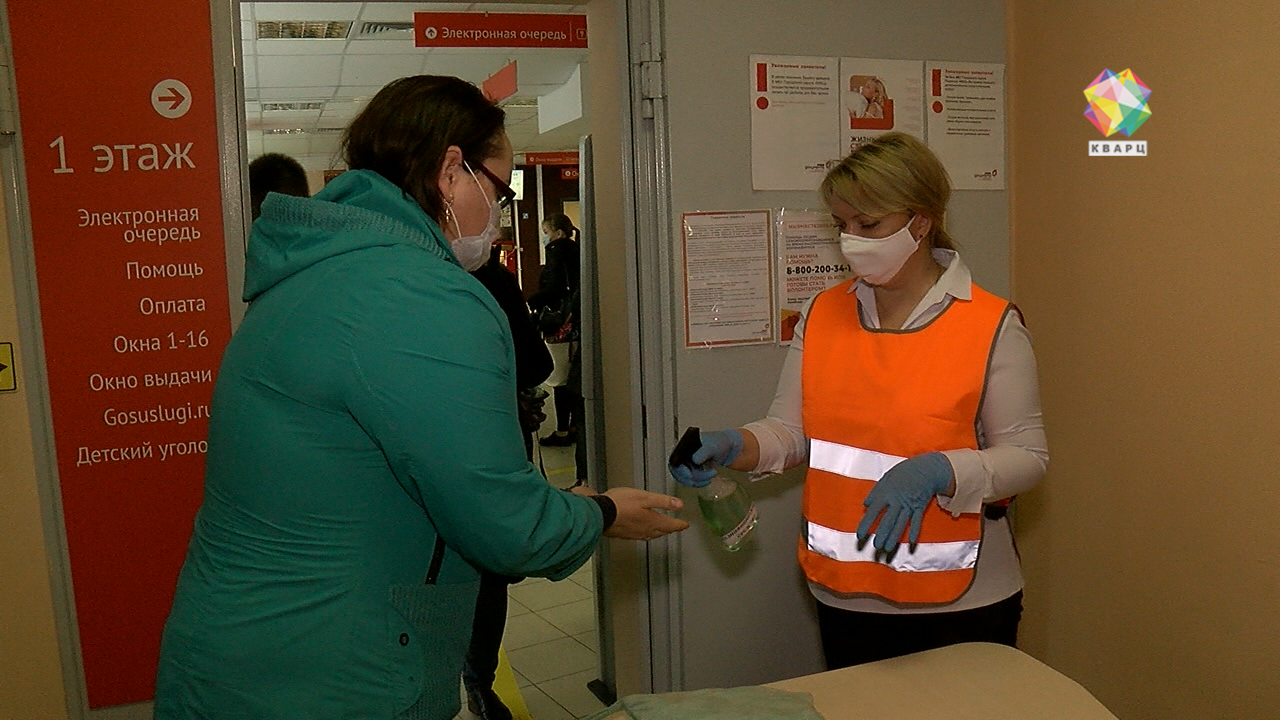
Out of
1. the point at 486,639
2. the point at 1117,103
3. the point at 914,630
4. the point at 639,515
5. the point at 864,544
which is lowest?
the point at 486,639

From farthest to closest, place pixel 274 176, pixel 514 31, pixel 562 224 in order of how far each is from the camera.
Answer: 1. pixel 562 224
2. pixel 514 31
3. pixel 274 176

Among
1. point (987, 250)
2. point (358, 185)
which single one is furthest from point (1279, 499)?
point (358, 185)

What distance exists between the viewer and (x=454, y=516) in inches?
45.1

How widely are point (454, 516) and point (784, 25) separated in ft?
5.47

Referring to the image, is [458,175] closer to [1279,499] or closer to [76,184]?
[76,184]

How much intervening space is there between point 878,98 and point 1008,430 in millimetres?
1091

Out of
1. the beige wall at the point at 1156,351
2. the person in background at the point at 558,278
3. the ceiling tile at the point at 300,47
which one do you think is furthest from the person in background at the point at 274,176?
Result: the ceiling tile at the point at 300,47

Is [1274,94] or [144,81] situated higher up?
[144,81]

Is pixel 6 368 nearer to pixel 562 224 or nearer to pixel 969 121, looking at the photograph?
pixel 969 121

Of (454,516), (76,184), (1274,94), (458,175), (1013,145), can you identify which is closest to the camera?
(454,516)

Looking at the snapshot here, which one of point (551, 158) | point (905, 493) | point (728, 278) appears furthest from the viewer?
point (551, 158)

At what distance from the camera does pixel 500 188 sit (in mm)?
1441

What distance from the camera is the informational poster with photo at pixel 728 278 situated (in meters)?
2.33

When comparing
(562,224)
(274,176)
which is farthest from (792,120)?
(562,224)
